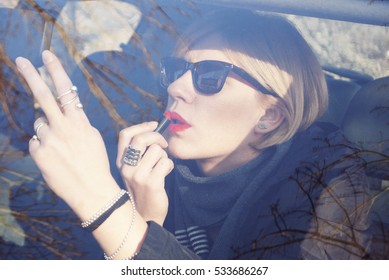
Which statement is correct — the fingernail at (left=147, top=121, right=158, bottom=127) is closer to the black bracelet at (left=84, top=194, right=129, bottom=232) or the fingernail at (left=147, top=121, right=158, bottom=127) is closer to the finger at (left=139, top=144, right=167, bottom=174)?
the finger at (left=139, top=144, right=167, bottom=174)

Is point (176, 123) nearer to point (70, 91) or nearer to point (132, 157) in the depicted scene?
point (132, 157)

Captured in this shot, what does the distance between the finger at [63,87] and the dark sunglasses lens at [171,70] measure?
30 centimetres

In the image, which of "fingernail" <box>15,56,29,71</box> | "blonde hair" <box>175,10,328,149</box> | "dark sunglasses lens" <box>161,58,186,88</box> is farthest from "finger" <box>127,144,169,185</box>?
"fingernail" <box>15,56,29,71</box>

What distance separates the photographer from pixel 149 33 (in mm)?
1617

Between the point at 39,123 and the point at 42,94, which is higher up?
the point at 42,94

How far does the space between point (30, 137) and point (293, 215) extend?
2.95 ft

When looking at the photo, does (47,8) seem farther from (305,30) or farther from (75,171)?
(305,30)

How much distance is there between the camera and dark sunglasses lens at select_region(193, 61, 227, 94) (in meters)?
1.55

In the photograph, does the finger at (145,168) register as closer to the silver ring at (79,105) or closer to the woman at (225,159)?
the woman at (225,159)

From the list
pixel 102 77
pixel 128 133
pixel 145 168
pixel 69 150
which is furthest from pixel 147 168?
pixel 102 77

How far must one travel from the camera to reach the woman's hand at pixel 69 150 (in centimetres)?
147

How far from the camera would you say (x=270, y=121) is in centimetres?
162

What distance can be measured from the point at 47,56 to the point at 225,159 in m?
0.70
